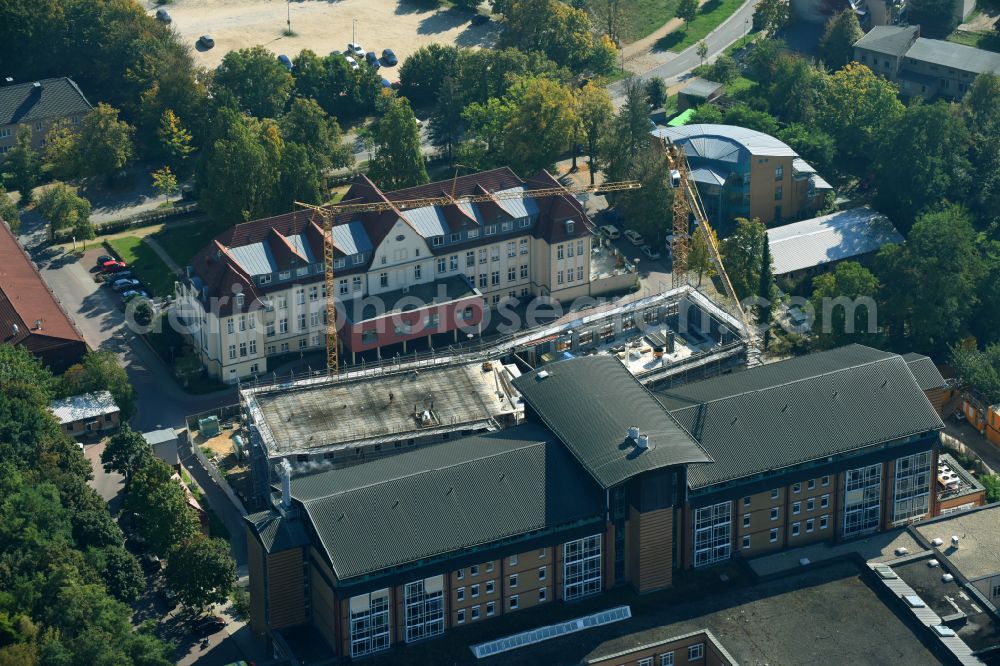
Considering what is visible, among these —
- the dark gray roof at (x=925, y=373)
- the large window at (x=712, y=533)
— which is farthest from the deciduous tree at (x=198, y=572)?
the dark gray roof at (x=925, y=373)

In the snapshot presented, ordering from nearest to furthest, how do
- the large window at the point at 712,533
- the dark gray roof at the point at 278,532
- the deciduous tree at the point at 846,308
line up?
the dark gray roof at the point at 278,532, the large window at the point at 712,533, the deciduous tree at the point at 846,308

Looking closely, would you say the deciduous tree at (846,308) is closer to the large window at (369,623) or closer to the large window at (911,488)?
the large window at (911,488)

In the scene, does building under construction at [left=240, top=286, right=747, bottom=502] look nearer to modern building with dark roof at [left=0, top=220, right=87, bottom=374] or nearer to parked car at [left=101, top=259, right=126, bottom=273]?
modern building with dark roof at [left=0, top=220, right=87, bottom=374]

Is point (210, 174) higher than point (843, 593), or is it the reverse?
point (210, 174)

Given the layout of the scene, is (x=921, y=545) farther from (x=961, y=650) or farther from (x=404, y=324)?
(x=404, y=324)

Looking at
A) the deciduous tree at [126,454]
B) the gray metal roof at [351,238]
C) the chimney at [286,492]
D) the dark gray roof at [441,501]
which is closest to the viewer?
the dark gray roof at [441,501]

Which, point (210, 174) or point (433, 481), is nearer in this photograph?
point (433, 481)

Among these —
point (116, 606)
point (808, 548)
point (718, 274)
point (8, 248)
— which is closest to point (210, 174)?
point (8, 248)
